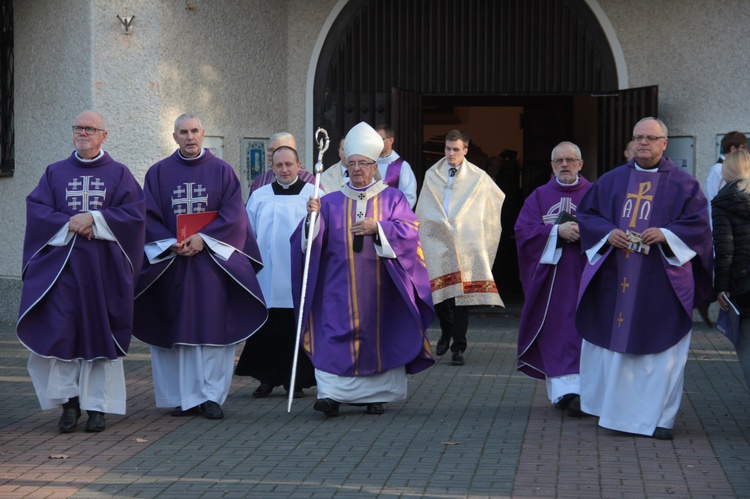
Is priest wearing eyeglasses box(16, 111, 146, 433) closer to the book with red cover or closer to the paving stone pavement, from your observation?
the paving stone pavement

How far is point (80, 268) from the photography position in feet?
25.9

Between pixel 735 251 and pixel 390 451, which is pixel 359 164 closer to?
pixel 390 451

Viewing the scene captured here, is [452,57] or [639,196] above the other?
[452,57]

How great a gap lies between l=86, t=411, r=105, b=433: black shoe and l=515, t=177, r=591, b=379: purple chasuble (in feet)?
9.55

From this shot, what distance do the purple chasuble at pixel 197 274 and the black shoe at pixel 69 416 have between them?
30.5 inches

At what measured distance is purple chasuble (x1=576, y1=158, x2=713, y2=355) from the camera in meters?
7.59

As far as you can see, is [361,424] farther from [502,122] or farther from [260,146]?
[502,122]

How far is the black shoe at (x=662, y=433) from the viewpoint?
24.7ft

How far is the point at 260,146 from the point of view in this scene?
1420 cm

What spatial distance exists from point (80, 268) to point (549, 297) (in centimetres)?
321

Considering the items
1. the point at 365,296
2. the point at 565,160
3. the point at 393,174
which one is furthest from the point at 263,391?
the point at 393,174

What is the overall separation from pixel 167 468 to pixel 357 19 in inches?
343

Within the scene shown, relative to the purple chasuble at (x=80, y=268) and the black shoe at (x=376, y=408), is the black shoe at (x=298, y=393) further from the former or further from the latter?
the purple chasuble at (x=80, y=268)

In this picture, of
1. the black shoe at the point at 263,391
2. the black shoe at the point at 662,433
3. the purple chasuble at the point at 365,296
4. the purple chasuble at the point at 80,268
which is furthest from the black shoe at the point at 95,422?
the black shoe at the point at 662,433
